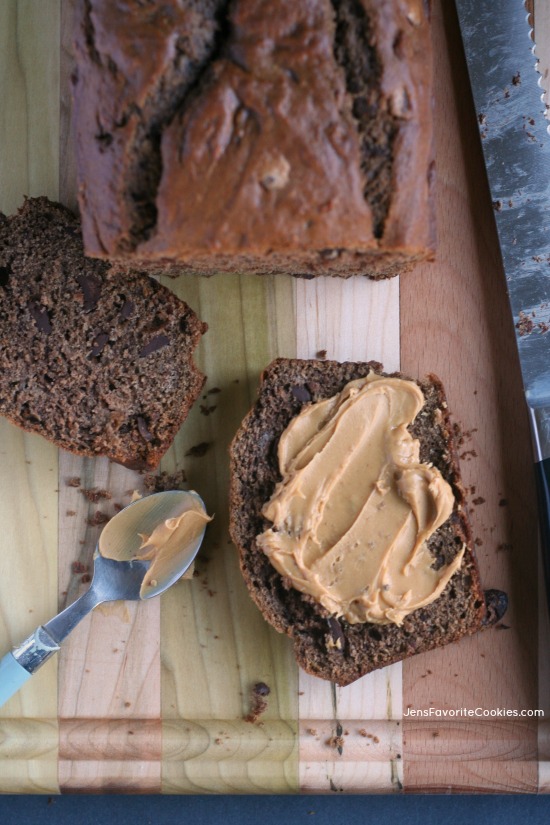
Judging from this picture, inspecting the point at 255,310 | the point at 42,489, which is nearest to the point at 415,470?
the point at 255,310

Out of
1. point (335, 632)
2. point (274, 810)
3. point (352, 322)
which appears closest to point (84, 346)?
point (352, 322)

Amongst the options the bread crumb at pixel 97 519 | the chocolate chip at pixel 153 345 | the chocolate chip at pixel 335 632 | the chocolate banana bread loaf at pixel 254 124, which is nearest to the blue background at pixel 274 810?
the chocolate chip at pixel 335 632

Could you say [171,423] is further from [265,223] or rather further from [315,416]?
[265,223]

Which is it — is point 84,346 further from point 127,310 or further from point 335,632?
point 335,632

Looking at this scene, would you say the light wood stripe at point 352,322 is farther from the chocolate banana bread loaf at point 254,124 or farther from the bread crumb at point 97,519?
the bread crumb at point 97,519

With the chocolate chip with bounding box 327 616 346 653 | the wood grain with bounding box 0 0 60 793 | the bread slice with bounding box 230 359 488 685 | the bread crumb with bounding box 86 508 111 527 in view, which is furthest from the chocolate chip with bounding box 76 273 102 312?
the chocolate chip with bounding box 327 616 346 653
